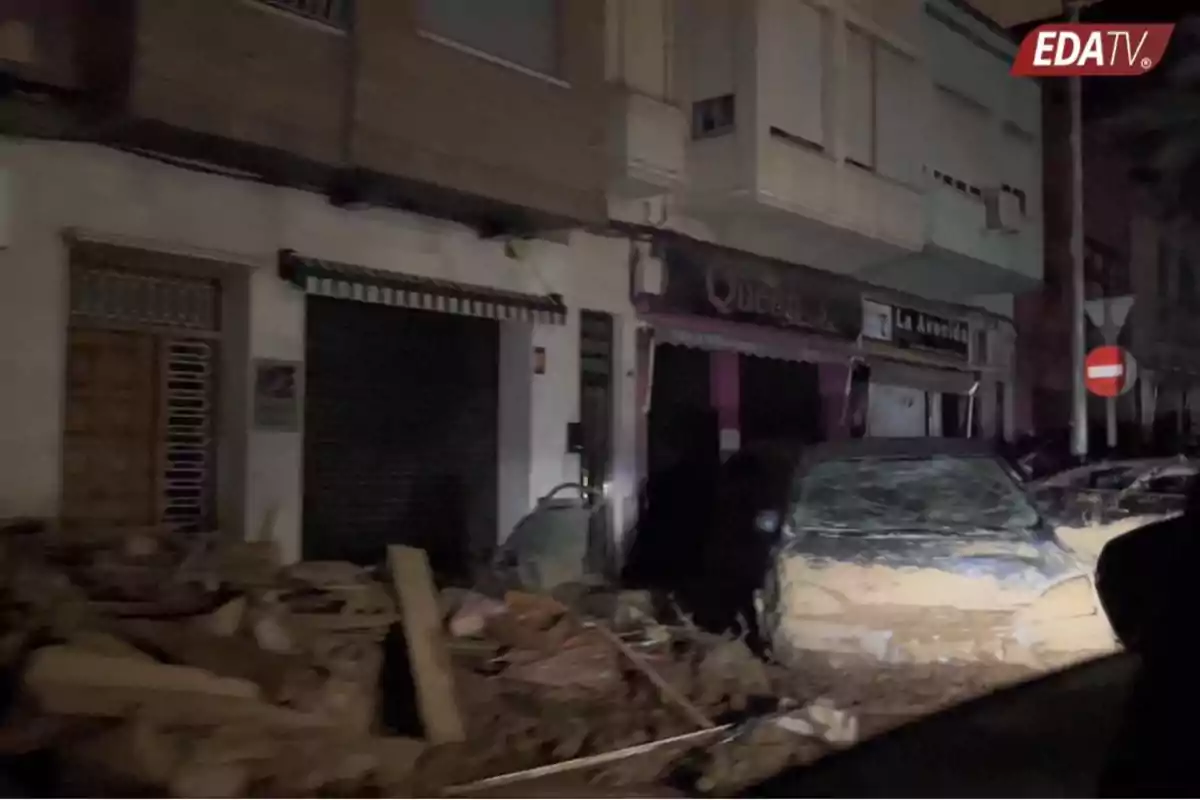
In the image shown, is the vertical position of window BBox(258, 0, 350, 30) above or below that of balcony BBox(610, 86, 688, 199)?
above

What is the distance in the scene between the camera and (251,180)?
71.5 inches

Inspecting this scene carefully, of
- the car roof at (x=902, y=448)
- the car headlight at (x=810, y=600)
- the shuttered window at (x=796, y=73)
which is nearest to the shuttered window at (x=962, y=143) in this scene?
the shuttered window at (x=796, y=73)

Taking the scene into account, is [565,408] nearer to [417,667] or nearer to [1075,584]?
[417,667]

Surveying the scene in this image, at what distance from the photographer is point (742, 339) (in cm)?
228

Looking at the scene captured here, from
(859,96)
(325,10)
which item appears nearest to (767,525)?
(859,96)

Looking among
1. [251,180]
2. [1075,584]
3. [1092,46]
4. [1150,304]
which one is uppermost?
[1092,46]

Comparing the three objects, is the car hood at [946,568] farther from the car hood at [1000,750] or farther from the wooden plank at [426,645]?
the wooden plank at [426,645]

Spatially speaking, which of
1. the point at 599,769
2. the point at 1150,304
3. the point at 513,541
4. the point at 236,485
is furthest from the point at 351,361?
the point at 1150,304

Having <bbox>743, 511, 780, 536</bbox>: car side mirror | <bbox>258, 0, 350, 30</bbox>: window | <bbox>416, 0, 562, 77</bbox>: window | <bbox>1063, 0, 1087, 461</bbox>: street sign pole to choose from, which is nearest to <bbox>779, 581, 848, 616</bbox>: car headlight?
<bbox>743, 511, 780, 536</bbox>: car side mirror

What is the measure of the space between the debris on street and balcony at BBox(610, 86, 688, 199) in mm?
867

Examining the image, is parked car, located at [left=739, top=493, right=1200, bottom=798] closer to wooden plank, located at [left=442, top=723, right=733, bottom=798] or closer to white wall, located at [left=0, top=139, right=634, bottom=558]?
wooden plank, located at [left=442, top=723, right=733, bottom=798]

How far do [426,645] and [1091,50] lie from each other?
1.79 meters

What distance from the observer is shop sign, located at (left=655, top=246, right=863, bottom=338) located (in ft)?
7.38

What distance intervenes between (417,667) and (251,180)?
2.90ft
